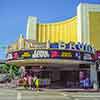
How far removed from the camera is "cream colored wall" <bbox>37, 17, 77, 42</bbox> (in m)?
50.6

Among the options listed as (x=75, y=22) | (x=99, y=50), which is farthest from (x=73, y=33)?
(x=99, y=50)

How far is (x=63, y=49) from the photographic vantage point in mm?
41719

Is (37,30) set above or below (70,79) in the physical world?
above

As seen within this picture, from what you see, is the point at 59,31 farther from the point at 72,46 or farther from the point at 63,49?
the point at 63,49

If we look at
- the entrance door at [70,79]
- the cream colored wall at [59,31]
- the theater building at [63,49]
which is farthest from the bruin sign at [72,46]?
the entrance door at [70,79]

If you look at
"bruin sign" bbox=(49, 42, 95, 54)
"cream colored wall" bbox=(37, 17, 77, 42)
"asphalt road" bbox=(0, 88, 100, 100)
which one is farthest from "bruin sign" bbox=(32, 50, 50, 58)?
"asphalt road" bbox=(0, 88, 100, 100)

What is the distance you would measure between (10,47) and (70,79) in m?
9.67

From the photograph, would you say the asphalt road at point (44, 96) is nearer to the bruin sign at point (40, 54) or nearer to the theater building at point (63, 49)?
the bruin sign at point (40, 54)

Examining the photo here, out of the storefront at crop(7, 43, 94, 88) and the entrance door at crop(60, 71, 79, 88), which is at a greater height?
the storefront at crop(7, 43, 94, 88)

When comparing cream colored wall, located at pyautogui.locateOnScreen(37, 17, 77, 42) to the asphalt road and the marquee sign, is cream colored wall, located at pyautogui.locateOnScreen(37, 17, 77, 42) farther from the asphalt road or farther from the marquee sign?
the asphalt road

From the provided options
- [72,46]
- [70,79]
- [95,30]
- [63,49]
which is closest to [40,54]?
[63,49]

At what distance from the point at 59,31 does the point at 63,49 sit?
11.6 m

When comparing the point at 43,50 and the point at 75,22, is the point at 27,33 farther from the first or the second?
the point at 43,50

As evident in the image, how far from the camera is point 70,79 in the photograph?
2000 inches
